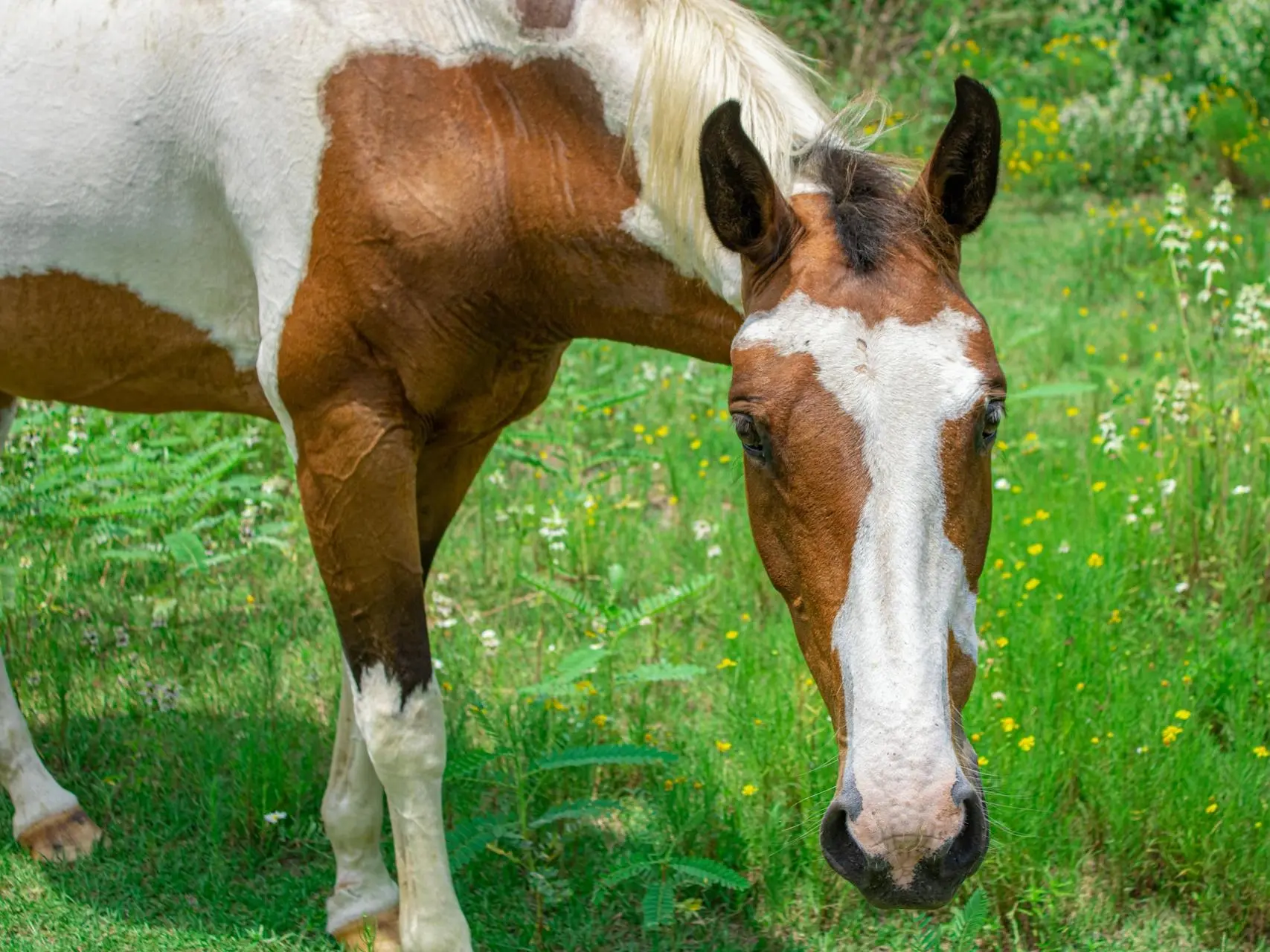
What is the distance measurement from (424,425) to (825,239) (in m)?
0.99

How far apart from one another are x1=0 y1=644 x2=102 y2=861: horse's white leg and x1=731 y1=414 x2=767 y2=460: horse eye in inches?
86.7

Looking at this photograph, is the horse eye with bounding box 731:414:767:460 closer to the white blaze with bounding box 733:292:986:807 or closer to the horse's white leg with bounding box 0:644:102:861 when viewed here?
the white blaze with bounding box 733:292:986:807

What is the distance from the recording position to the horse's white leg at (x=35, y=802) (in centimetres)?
328

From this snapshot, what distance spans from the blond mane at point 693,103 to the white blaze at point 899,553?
1.61 feet

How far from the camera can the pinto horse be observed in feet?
6.32

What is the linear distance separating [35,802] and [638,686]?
1.63 m

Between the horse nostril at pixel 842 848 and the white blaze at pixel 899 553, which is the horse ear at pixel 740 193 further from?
the horse nostril at pixel 842 848

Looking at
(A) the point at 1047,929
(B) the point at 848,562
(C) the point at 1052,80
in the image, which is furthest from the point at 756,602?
(C) the point at 1052,80

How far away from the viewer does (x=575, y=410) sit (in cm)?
480

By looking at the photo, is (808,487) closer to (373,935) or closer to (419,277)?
(419,277)

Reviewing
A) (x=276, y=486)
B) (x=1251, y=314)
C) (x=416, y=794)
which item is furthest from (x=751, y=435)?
(x=276, y=486)

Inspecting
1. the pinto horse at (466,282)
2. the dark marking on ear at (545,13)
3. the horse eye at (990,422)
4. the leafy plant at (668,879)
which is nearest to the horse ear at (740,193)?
the pinto horse at (466,282)

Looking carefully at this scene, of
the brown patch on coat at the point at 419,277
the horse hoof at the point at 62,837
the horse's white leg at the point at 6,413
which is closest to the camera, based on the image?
the brown patch on coat at the point at 419,277

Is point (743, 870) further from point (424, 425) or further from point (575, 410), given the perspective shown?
point (575, 410)
